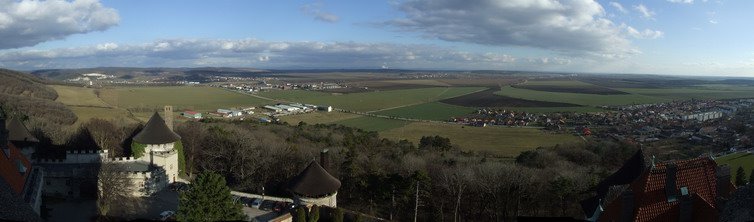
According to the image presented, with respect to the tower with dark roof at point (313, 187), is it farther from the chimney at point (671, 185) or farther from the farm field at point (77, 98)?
the farm field at point (77, 98)

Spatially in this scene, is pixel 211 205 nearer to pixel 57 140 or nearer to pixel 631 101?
pixel 57 140

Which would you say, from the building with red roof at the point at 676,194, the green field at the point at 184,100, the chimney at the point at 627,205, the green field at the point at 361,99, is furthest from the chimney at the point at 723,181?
the green field at the point at 184,100

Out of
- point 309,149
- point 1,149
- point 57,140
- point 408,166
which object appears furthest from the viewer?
point 309,149

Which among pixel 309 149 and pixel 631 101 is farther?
pixel 631 101

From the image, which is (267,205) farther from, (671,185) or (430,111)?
(430,111)

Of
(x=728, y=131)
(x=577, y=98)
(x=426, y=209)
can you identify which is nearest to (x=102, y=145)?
(x=426, y=209)

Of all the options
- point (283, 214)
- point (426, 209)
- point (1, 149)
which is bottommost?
point (426, 209)

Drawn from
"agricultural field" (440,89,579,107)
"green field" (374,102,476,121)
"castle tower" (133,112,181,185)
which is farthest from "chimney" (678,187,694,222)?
"agricultural field" (440,89,579,107)
